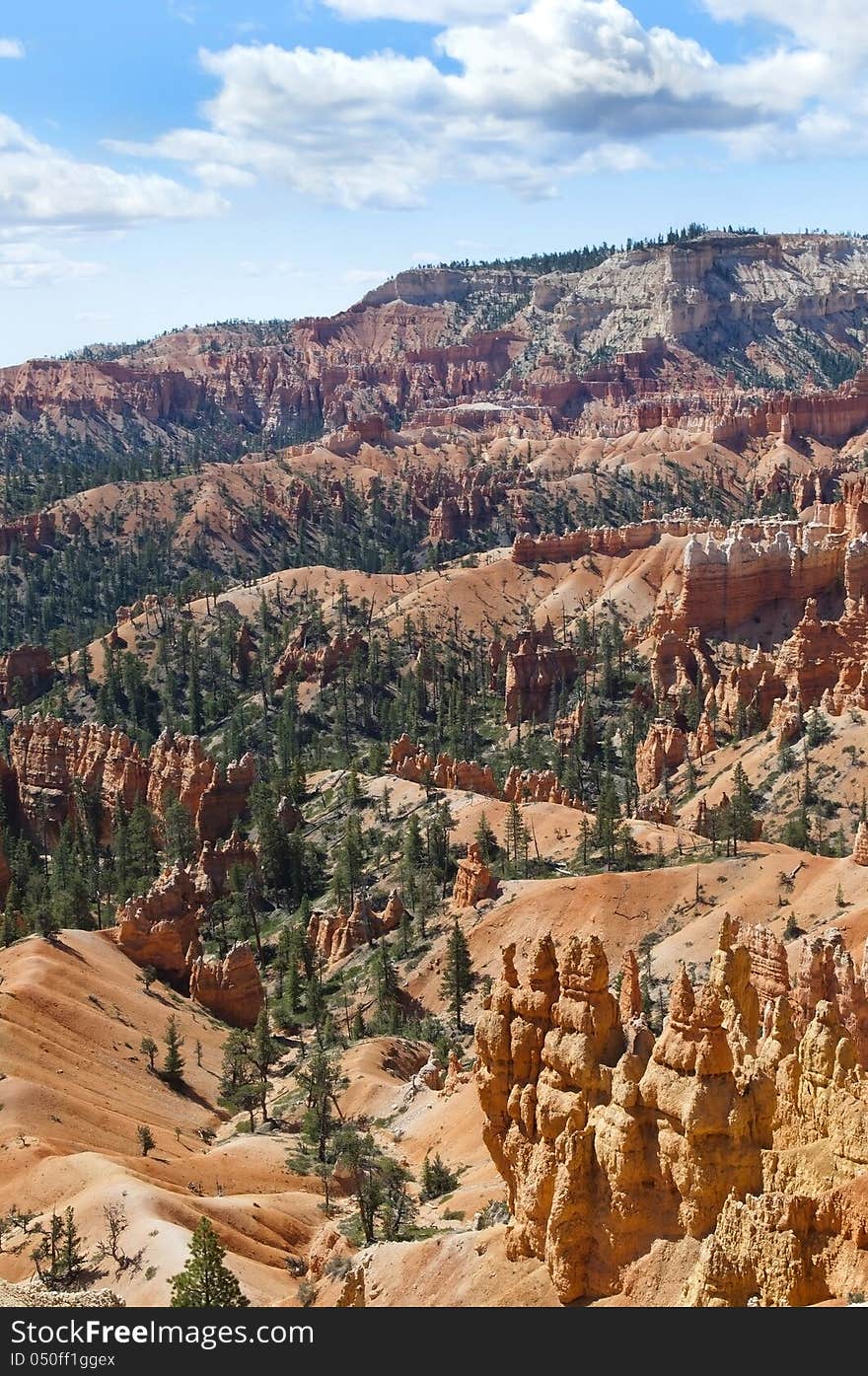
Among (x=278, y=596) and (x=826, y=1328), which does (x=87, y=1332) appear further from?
(x=278, y=596)

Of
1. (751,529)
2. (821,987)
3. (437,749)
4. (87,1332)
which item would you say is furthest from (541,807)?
(87,1332)

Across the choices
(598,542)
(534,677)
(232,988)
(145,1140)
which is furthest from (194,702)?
(145,1140)

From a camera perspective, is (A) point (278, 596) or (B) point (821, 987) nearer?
(B) point (821, 987)

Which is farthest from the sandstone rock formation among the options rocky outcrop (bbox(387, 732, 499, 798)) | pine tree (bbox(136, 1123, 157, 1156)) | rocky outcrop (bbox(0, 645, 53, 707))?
rocky outcrop (bbox(0, 645, 53, 707))

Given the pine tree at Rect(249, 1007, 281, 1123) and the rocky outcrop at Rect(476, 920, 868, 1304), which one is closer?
the rocky outcrop at Rect(476, 920, 868, 1304)

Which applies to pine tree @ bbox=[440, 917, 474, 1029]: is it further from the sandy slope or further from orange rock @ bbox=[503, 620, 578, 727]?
orange rock @ bbox=[503, 620, 578, 727]

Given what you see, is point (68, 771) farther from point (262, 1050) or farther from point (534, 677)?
point (262, 1050)
